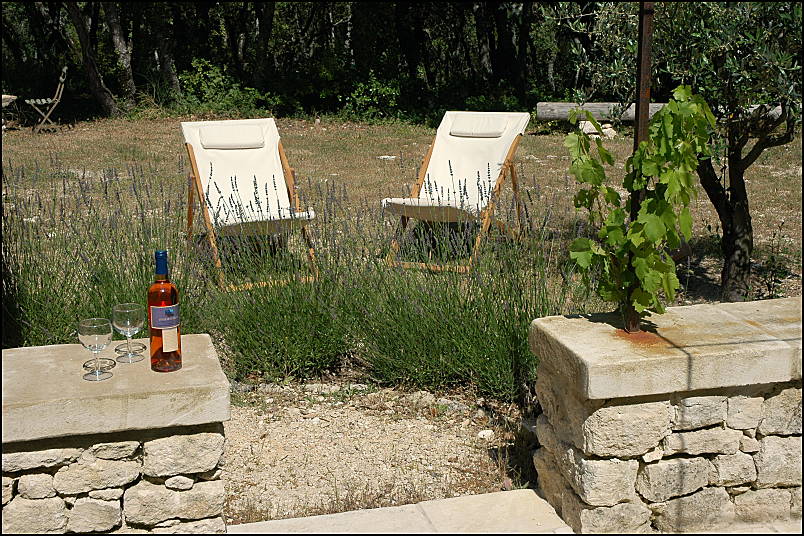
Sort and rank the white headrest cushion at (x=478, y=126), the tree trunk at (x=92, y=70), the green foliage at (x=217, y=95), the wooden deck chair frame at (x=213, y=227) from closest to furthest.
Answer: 1. the wooden deck chair frame at (x=213, y=227)
2. the white headrest cushion at (x=478, y=126)
3. the tree trunk at (x=92, y=70)
4. the green foliage at (x=217, y=95)

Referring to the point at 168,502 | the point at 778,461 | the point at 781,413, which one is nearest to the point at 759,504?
the point at 778,461

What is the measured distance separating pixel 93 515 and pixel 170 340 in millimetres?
505

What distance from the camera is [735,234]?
496 cm

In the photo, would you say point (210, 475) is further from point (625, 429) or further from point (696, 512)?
point (696, 512)

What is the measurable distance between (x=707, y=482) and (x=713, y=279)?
3298 mm

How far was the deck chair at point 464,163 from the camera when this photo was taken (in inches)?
222

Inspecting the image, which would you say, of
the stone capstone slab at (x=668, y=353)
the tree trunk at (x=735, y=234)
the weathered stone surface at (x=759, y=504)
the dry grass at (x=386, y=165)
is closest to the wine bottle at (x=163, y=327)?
the stone capstone slab at (x=668, y=353)

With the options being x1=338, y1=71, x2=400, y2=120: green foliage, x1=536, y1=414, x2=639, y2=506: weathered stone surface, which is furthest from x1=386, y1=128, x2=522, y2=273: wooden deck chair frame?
x1=338, y1=71, x2=400, y2=120: green foliage

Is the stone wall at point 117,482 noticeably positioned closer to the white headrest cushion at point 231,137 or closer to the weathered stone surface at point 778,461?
the weathered stone surface at point 778,461

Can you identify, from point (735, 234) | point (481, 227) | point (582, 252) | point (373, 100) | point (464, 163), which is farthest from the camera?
point (373, 100)

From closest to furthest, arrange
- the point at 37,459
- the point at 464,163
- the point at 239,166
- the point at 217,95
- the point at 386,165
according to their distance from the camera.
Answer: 1. the point at 37,459
2. the point at 239,166
3. the point at 464,163
4. the point at 386,165
5. the point at 217,95

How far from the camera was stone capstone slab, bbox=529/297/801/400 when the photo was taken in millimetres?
2438

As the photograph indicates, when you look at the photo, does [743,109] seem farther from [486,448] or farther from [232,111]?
[232,111]

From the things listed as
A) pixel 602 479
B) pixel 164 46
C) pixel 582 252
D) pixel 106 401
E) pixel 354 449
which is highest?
pixel 164 46
